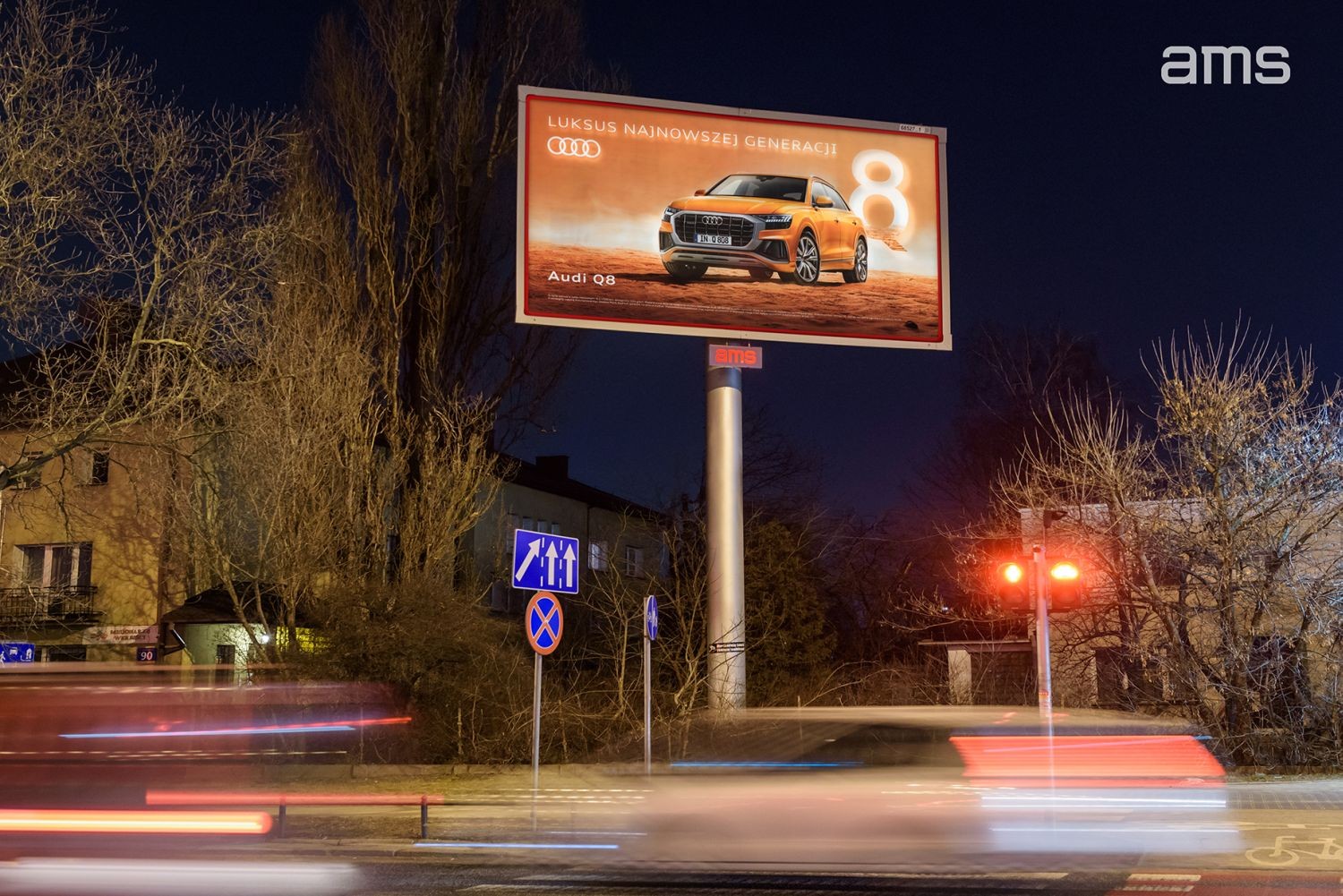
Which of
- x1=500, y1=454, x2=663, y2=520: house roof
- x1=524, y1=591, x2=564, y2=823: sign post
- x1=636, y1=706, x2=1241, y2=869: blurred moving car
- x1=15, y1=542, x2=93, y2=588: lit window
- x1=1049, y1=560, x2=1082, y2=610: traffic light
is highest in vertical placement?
x1=500, y1=454, x2=663, y2=520: house roof

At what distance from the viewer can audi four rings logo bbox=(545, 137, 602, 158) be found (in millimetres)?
22969

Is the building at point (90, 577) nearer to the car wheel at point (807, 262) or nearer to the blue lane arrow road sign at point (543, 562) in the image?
the car wheel at point (807, 262)

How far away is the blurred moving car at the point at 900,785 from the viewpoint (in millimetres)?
7852

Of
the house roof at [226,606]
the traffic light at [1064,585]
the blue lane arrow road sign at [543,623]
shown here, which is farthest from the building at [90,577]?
the traffic light at [1064,585]

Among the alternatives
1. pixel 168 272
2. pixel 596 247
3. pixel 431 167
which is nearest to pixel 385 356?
pixel 431 167

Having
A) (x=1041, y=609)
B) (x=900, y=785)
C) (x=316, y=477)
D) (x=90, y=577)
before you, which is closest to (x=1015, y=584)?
(x=1041, y=609)

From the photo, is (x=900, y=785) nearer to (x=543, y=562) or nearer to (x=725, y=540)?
(x=543, y=562)

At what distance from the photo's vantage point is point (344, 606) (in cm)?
2108

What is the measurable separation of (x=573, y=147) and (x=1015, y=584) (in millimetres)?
12338

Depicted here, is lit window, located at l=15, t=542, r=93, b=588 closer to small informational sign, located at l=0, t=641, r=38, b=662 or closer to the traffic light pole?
small informational sign, located at l=0, t=641, r=38, b=662

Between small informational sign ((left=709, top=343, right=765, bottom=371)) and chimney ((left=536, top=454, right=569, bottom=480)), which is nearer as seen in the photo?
small informational sign ((left=709, top=343, right=765, bottom=371))

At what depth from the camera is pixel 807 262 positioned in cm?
2320

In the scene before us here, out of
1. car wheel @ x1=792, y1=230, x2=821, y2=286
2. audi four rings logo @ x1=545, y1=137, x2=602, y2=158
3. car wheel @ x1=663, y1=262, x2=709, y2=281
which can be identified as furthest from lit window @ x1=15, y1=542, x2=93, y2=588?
car wheel @ x1=792, y1=230, x2=821, y2=286

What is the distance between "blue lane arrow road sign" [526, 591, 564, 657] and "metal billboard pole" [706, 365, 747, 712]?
7.53 metres
